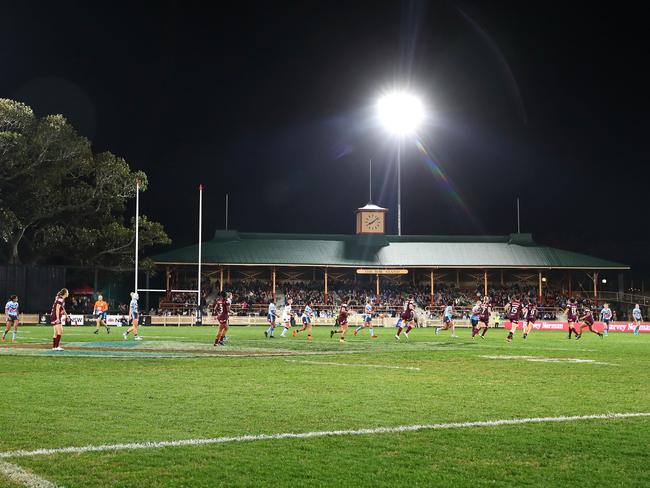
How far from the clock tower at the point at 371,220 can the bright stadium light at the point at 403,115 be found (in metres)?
12.5

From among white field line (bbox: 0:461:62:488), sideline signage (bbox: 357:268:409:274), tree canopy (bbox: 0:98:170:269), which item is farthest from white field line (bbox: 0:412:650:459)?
sideline signage (bbox: 357:268:409:274)

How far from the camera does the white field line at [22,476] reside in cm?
665

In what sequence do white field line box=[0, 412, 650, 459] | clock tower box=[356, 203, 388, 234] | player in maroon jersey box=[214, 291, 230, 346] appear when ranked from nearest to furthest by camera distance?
white field line box=[0, 412, 650, 459] < player in maroon jersey box=[214, 291, 230, 346] < clock tower box=[356, 203, 388, 234]

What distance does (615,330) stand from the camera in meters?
57.9

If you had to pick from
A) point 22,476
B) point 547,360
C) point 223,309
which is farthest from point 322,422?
point 223,309

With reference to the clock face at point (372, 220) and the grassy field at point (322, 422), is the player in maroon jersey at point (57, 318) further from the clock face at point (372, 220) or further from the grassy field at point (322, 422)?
the clock face at point (372, 220)

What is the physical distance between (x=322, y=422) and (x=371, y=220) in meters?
69.9

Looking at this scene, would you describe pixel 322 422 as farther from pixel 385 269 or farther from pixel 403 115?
pixel 385 269

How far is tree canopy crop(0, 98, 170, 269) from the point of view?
2343 inches

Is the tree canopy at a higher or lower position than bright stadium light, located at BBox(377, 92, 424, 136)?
lower

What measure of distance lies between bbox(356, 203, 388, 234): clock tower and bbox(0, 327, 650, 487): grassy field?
59.6m

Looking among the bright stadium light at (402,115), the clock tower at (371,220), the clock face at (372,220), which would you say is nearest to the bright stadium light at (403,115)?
the bright stadium light at (402,115)

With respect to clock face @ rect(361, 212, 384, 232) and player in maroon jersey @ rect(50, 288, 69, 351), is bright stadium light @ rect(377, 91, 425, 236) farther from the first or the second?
player in maroon jersey @ rect(50, 288, 69, 351)

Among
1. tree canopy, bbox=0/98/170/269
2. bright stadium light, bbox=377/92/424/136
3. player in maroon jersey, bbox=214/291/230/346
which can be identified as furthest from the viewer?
bright stadium light, bbox=377/92/424/136
